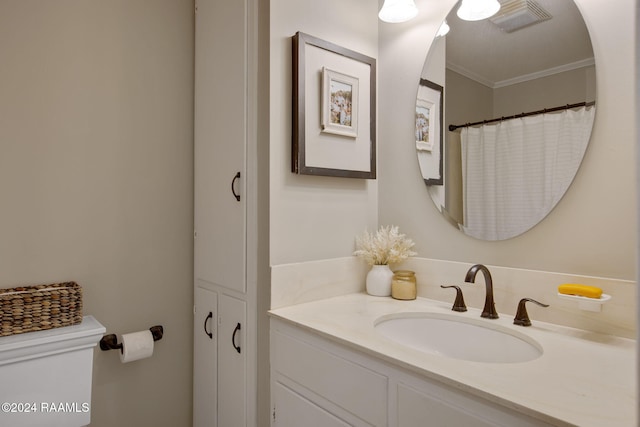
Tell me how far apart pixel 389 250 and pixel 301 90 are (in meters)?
0.72

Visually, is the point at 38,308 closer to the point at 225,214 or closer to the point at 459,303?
the point at 225,214

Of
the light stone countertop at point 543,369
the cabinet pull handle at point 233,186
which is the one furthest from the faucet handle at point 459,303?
the cabinet pull handle at point 233,186

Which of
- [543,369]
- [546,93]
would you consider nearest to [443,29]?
[546,93]

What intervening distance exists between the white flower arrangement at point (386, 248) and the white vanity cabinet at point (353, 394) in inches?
19.1

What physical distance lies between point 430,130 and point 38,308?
1.58m

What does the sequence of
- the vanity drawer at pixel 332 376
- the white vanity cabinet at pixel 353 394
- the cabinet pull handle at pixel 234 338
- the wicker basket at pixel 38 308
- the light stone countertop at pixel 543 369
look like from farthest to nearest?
the cabinet pull handle at pixel 234 338, the wicker basket at pixel 38 308, the vanity drawer at pixel 332 376, the white vanity cabinet at pixel 353 394, the light stone countertop at pixel 543 369

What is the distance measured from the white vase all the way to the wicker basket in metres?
1.10

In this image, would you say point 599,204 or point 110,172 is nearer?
point 599,204

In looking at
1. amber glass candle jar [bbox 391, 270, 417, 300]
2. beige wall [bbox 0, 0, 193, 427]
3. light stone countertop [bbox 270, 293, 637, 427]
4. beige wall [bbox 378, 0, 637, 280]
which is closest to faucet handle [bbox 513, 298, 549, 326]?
light stone countertop [bbox 270, 293, 637, 427]

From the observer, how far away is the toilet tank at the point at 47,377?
1.21 metres

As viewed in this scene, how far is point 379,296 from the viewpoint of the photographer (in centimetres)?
157

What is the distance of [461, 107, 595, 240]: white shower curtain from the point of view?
1.20m

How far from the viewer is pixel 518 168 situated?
4.32ft

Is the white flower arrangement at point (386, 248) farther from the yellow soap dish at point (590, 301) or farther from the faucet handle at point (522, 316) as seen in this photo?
the yellow soap dish at point (590, 301)
